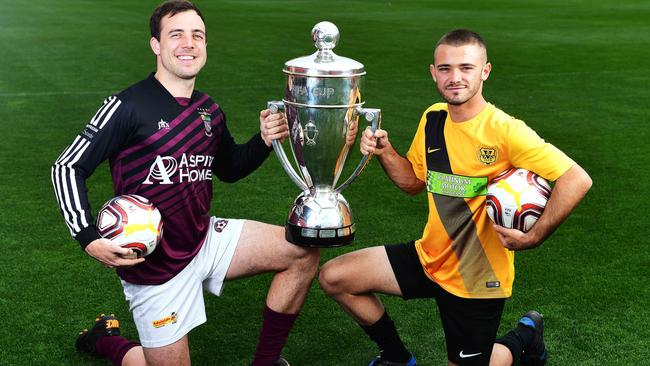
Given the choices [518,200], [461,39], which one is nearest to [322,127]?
[461,39]

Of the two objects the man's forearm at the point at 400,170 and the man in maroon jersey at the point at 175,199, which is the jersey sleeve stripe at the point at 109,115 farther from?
the man's forearm at the point at 400,170

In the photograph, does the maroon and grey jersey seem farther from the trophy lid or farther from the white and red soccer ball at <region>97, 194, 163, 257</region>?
the trophy lid

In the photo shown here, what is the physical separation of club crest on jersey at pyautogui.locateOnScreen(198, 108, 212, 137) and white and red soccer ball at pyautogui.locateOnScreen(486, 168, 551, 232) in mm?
1259

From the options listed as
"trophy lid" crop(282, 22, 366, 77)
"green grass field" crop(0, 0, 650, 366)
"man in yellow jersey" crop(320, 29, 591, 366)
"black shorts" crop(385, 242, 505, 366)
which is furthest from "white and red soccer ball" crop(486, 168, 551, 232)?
"green grass field" crop(0, 0, 650, 366)

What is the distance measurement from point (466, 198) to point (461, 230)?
145 millimetres

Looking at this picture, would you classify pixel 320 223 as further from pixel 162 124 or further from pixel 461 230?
pixel 162 124

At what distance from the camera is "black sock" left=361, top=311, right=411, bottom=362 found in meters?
3.95

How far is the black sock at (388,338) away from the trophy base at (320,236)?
0.49 m

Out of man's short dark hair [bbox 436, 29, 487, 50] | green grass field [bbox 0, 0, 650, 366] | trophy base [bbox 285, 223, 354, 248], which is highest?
man's short dark hair [bbox 436, 29, 487, 50]

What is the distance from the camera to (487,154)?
352cm

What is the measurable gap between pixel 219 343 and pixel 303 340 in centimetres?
43

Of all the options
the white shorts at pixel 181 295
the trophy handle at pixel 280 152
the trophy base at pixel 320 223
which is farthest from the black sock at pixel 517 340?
the white shorts at pixel 181 295

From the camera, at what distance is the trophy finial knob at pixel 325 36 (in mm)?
3492

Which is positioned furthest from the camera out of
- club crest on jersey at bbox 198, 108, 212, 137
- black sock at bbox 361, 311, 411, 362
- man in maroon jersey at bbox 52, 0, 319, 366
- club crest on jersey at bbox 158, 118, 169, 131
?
black sock at bbox 361, 311, 411, 362
